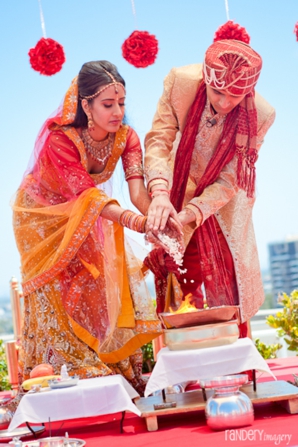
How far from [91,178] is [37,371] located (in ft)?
3.90

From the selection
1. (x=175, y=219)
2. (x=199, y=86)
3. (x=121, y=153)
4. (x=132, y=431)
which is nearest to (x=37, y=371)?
(x=132, y=431)

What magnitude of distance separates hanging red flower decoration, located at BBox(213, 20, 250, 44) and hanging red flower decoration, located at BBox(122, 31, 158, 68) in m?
0.58

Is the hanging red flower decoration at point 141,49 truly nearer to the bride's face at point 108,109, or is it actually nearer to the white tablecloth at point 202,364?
the bride's face at point 108,109

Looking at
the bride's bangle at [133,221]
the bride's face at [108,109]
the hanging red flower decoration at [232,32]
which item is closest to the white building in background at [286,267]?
the hanging red flower decoration at [232,32]

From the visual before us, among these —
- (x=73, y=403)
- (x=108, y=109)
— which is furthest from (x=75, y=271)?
(x=73, y=403)

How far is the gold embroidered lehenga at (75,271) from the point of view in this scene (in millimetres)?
3781

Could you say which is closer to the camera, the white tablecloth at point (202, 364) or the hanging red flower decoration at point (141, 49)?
the white tablecloth at point (202, 364)

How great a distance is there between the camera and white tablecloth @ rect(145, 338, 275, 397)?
2957mm

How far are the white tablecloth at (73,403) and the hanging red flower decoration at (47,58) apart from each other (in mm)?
2219

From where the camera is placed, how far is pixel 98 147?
3.99 m

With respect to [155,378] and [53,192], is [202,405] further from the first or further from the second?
[53,192]

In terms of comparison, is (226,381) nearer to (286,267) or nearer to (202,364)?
(202,364)

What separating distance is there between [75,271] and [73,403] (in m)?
1.14

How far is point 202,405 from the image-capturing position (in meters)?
2.99
